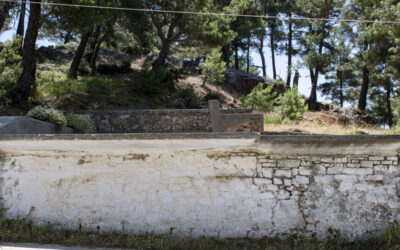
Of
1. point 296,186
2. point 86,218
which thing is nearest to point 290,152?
point 296,186

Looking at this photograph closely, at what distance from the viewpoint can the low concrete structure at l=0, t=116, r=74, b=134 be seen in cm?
628

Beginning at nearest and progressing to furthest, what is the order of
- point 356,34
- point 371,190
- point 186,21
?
1. point 371,190
2. point 186,21
3. point 356,34

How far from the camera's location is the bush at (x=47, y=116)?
7.68 meters

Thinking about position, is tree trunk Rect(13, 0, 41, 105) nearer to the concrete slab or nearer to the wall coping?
the wall coping

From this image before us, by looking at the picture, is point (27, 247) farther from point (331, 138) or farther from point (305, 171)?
point (331, 138)

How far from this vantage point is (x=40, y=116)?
7.70 m

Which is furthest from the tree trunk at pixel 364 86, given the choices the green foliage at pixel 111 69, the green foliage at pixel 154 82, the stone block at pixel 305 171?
the stone block at pixel 305 171

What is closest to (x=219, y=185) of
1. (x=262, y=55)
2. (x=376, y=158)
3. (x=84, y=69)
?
(x=376, y=158)

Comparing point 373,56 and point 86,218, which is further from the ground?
point 373,56

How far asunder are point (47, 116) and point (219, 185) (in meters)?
4.78

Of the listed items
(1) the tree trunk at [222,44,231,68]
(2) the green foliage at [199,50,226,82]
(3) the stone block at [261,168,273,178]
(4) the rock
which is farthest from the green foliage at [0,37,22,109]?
(1) the tree trunk at [222,44,231,68]

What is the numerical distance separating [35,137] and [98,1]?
6983 millimetres

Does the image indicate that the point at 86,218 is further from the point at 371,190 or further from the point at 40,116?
the point at 371,190

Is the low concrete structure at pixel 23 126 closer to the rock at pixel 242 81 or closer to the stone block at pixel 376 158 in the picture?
the stone block at pixel 376 158
